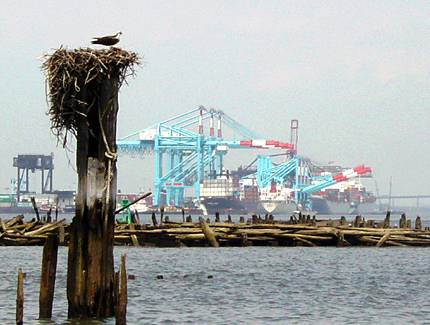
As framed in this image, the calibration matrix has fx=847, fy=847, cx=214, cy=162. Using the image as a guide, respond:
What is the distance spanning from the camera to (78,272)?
13.4 metres

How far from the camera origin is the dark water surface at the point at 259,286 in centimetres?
1775

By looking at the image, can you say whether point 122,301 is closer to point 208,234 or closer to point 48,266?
point 48,266

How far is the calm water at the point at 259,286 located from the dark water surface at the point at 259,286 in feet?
0.07

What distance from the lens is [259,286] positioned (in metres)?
23.8

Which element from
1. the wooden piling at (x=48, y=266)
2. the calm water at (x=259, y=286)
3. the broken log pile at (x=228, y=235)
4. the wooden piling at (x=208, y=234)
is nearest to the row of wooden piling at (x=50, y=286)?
the wooden piling at (x=48, y=266)

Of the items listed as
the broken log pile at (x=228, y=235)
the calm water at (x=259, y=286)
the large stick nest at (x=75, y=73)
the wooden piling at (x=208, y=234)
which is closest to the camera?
the large stick nest at (x=75, y=73)

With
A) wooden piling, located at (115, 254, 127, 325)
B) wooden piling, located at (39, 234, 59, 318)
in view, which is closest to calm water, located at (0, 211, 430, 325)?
wooden piling, located at (115, 254, 127, 325)

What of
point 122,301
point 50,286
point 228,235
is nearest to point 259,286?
point 50,286

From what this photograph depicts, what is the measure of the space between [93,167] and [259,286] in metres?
11.5

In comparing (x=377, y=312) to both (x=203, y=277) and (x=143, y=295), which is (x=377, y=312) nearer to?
(x=143, y=295)

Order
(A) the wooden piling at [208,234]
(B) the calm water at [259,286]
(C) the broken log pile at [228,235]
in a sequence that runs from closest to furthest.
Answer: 1. (B) the calm water at [259,286]
2. (A) the wooden piling at [208,234]
3. (C) the broken log pile at [228,235]

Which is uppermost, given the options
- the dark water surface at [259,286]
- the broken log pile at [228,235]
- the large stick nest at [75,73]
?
the large stick nest at [75,73]

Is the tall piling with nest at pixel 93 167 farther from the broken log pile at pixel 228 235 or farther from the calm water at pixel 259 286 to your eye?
the broken log pile at pixel 228 235

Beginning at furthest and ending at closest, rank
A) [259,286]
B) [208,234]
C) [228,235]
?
[228,235] → [208,234] → [259,286]
